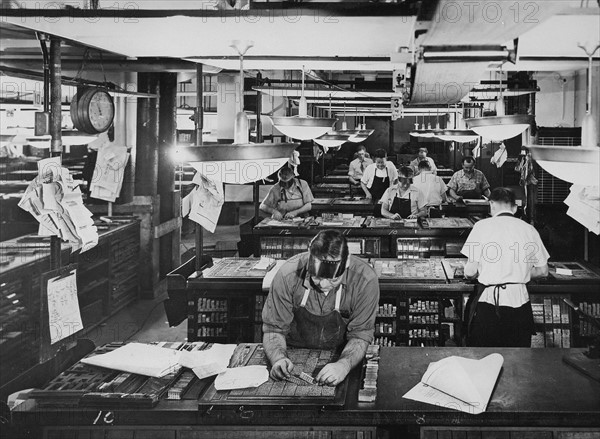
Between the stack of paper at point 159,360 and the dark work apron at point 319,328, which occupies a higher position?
the dark work apron at point 319,328

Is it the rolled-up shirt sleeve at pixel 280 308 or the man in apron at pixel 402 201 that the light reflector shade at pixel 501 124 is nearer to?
the rolled-up shirt sleeve at pixel 280 308

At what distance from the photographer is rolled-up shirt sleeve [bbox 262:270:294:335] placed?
351 centimetres

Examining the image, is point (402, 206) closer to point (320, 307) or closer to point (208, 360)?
point (320, 307)

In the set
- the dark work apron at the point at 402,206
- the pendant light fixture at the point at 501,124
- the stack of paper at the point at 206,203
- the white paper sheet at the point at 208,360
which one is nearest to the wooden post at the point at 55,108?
the white paper sheet at the point at 208,360

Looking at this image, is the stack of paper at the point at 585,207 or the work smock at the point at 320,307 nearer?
the work smock at the point at 320,307

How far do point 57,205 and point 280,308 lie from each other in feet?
5.19

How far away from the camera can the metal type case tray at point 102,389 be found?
2.79m

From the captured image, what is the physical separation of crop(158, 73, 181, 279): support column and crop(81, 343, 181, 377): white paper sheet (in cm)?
609

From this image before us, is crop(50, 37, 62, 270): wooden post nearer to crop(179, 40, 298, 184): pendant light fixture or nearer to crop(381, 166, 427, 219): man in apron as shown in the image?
crop(179, 40, 298, 184): pendant light fixture

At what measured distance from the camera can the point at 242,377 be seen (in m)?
3.00

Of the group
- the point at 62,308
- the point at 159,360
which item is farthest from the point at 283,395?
the point at 62,308

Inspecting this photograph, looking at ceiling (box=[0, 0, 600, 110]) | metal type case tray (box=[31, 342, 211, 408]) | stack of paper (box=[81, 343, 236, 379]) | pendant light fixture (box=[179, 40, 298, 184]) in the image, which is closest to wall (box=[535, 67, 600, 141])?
ceiling (box=[0, 0, 600, 110])

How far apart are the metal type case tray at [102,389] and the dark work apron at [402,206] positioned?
20.3ft

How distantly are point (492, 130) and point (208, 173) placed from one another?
10.9 feet
